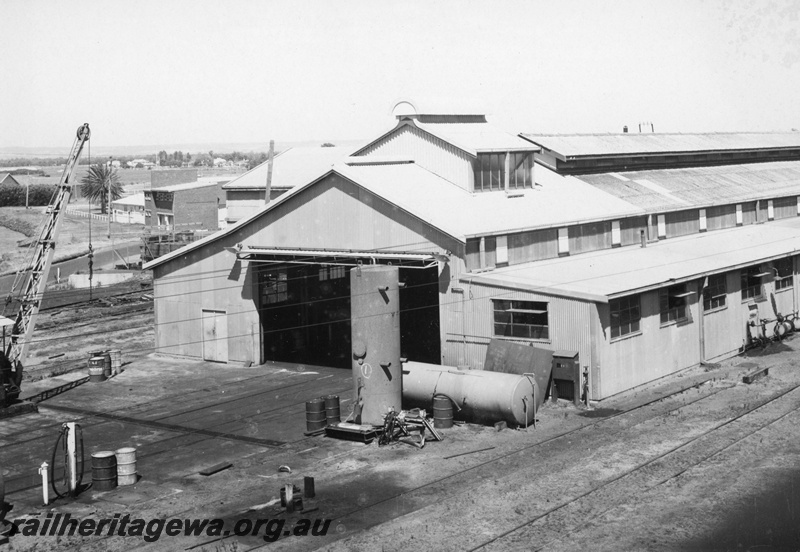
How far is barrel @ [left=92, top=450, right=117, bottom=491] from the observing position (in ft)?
77.5

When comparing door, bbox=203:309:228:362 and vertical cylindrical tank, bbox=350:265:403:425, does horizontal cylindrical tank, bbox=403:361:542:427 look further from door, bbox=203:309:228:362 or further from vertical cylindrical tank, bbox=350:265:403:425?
door, bbox=203:309:228:362

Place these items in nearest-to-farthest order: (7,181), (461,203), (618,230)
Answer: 1. (461,203)
2. (618,230)
3. (7,181)

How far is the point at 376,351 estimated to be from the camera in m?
27.9

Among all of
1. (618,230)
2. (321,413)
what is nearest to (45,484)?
(321,413)

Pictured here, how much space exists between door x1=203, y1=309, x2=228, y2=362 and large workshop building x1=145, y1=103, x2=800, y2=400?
59 millimetres

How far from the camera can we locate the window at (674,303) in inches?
1361

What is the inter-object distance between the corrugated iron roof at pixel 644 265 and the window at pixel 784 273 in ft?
1.96

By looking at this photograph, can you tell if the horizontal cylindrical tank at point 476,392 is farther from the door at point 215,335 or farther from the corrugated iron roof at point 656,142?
the corrugated iron roof at point 656,142

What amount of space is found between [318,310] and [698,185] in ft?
80.9

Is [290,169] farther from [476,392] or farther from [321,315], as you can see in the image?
[476,392]

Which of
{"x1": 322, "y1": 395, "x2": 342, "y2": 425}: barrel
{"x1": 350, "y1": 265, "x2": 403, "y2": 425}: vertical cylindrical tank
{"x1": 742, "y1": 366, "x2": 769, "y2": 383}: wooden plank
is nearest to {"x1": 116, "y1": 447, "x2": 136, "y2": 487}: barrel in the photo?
{"x1": 322, "y1": 395, "x2": 342, "y2": 425}: barrel

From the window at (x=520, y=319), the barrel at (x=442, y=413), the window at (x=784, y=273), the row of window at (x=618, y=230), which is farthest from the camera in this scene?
the window at (x=784, y=273)

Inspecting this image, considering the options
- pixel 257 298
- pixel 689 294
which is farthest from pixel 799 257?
pixel 257 298

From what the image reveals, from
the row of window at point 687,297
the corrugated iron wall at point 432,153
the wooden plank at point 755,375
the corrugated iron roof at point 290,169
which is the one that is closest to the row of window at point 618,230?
the corrugated iron wall at point 432,153
